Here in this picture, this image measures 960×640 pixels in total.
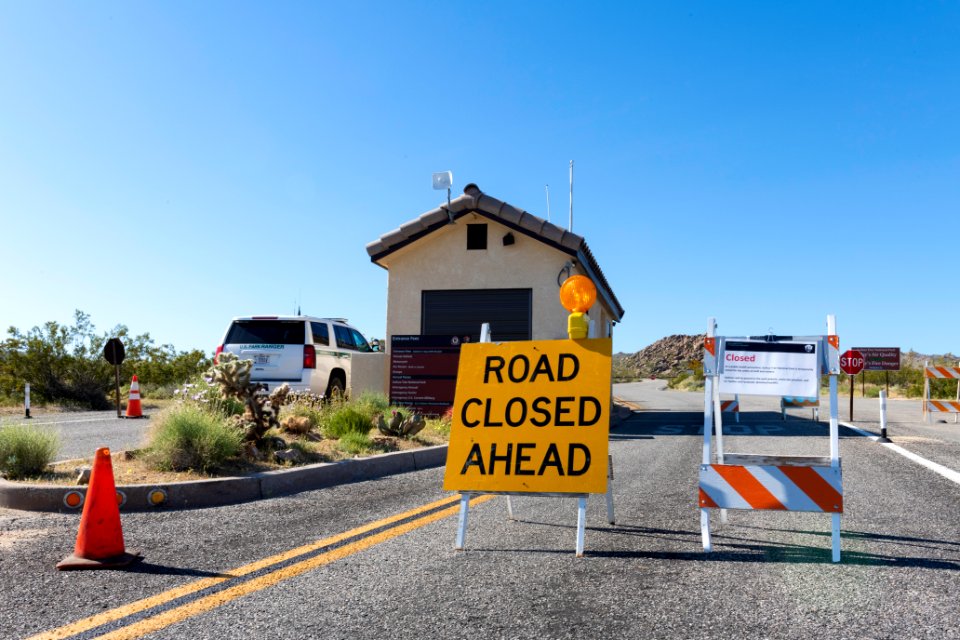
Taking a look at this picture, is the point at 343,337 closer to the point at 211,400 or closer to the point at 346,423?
the point at 346,423

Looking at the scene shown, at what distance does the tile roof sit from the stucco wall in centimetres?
20

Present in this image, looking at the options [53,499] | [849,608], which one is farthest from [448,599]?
[53,499]

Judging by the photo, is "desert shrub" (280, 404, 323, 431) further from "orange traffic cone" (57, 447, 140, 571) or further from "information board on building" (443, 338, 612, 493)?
"orange traffic cone" (57, 447, 140, 571)

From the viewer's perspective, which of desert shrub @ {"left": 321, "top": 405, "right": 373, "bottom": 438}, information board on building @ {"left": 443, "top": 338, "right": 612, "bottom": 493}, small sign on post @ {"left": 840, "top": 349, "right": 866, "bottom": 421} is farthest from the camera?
small sign on post @ {"left": 840, "top": 349, "right": 866, "bottom": 421}

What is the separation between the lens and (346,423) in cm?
1010

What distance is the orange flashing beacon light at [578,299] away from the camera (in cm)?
527

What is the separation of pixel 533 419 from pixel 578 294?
95 cm

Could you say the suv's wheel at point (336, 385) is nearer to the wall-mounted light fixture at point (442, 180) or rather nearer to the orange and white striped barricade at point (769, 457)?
the wall-mounted light fixture at point (442, 180)

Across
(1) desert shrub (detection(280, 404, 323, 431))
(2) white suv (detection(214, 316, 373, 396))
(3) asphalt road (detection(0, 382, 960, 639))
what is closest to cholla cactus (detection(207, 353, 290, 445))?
(1) desert shrub (detection(280, 404, 323, 431))

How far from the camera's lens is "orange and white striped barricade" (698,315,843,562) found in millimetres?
4891

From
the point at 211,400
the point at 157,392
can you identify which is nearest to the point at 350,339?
the point at 211,400

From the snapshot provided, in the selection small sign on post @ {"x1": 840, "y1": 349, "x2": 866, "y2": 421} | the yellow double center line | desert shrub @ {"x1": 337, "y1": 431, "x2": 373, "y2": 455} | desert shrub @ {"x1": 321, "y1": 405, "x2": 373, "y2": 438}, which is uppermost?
small sign on post @ {"x1": 840, "y1": 349, "x2": 866, "y2": 421}

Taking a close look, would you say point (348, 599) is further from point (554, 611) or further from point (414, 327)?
point (414, 327)

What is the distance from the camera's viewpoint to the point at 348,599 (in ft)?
12.5
